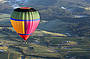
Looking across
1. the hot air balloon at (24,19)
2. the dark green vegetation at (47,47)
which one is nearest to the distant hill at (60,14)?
A: the dark green vegetation at (47,47)

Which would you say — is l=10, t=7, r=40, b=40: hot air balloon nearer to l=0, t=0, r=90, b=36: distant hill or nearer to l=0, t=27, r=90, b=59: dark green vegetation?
l=0, t=27, r=90, b=59: dark green vegetation

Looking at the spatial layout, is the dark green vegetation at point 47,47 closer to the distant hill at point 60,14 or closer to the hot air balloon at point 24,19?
the distant hill at point 60,14

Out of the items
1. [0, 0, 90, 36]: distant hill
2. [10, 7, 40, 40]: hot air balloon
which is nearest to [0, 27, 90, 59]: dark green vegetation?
[0, 0, 90, 36]: distant hill

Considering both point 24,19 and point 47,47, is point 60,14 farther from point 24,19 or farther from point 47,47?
point 24,19

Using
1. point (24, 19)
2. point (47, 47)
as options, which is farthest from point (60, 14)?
point (24, 19)

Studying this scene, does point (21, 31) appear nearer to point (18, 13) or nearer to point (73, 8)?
point (18, 13)

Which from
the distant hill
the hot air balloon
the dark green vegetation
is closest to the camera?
the hot air balloon

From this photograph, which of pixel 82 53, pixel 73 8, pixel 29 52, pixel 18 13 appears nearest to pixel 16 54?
pixel 29 52

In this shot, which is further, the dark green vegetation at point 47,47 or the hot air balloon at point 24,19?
Answer: the dark green vegetation at point 47,47
